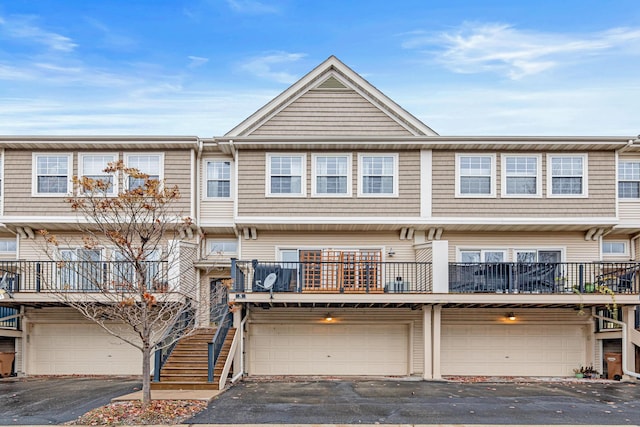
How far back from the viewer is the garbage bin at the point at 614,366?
16.8m

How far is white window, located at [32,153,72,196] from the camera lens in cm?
1755

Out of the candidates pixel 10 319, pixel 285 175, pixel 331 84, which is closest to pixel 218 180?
pixel 285 175

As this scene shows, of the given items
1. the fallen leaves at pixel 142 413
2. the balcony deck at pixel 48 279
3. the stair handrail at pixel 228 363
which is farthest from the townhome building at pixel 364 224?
the fallen leaves at pixel 142 413

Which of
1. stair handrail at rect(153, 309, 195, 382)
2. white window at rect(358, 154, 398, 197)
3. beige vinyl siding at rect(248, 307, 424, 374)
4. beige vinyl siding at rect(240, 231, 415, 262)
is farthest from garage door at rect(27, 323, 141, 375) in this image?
white window at rect(358, 154, 398, 197)

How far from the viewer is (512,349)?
708 inches

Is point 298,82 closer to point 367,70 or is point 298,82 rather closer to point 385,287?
point 367,70

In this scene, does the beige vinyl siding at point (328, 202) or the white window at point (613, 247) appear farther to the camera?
the white window at point (613, 247)

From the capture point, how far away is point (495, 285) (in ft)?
52.6

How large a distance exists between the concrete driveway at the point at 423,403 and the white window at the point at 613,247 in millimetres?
4552

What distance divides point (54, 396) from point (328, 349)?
811cm

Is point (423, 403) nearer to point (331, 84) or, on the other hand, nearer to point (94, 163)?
point (331, 84)

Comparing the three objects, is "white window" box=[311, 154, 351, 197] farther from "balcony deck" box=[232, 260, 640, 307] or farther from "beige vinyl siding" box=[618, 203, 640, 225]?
"beige vinyl siding" box=[618, 203, 640, 225]

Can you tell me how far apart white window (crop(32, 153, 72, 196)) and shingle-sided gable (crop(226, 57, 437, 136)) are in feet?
17.5

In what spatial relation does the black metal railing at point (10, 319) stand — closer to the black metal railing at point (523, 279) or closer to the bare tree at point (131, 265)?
the bare tree at point (131, 265)
